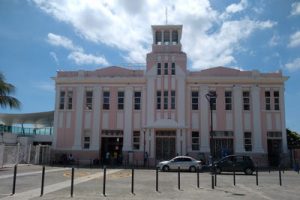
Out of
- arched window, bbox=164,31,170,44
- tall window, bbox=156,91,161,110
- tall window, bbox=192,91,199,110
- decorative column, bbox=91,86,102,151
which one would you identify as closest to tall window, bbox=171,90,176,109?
tall window, bbox=156,91,161,110

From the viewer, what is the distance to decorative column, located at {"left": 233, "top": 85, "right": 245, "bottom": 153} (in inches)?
1517

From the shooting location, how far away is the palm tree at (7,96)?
29427 millimetres

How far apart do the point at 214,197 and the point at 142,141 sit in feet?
87.0

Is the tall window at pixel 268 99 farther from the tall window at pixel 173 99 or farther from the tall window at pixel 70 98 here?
the tall window at pixel 70 98

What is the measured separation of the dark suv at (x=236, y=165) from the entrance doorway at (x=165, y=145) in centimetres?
1086

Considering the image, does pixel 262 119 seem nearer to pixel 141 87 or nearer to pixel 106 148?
pixel 141 87

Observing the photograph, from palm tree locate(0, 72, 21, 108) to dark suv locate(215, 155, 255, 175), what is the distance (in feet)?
63.6

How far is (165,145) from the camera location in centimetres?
A: 3875

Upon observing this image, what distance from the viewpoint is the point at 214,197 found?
12.9m

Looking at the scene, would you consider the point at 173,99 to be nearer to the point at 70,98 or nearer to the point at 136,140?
the point at 136,140

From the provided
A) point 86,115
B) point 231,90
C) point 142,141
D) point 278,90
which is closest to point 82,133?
point 86,115

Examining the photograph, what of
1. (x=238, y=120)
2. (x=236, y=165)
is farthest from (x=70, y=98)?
(x=236, y=165)

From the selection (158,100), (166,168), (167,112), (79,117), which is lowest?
(166,168)

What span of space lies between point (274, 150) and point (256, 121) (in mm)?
4241
